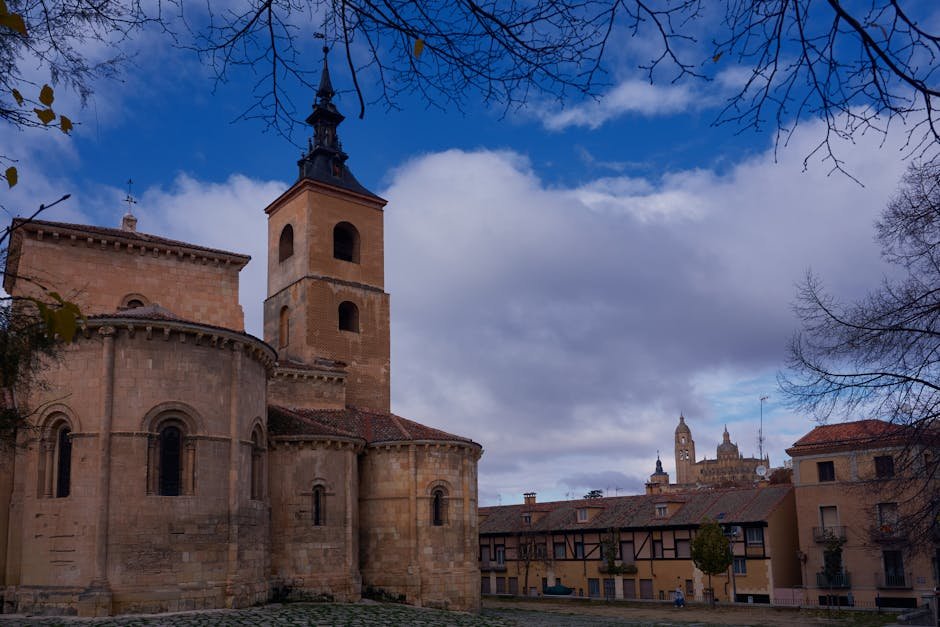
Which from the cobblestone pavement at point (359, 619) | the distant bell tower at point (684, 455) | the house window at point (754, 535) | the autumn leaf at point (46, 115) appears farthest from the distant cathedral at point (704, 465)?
the autumn leaf at point (46, 115)

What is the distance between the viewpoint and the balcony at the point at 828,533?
41.7 m

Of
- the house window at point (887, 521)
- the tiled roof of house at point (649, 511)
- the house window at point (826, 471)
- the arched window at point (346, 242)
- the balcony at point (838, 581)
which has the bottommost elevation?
the balcony at point (838, 581)

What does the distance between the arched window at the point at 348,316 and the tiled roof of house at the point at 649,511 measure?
22474 millimetres

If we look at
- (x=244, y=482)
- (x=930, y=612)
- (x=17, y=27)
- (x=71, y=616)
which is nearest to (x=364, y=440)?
(x=244, y=482)

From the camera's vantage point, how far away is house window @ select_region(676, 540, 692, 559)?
47.3m

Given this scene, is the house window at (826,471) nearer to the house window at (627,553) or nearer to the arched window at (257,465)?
the house window at (627,553)

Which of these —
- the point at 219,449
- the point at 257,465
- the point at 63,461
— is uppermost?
the point at 219,449

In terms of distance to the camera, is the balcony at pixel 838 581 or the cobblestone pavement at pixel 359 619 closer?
the cobblestone pavement at pixel 359 619

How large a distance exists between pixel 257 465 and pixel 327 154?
18.9 m

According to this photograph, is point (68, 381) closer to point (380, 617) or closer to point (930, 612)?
point (380, 617)

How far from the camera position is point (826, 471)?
142 feet

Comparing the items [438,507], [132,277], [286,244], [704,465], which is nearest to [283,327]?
[286,244]

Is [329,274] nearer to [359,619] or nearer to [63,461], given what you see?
[63,461]

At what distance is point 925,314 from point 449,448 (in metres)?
20.4
